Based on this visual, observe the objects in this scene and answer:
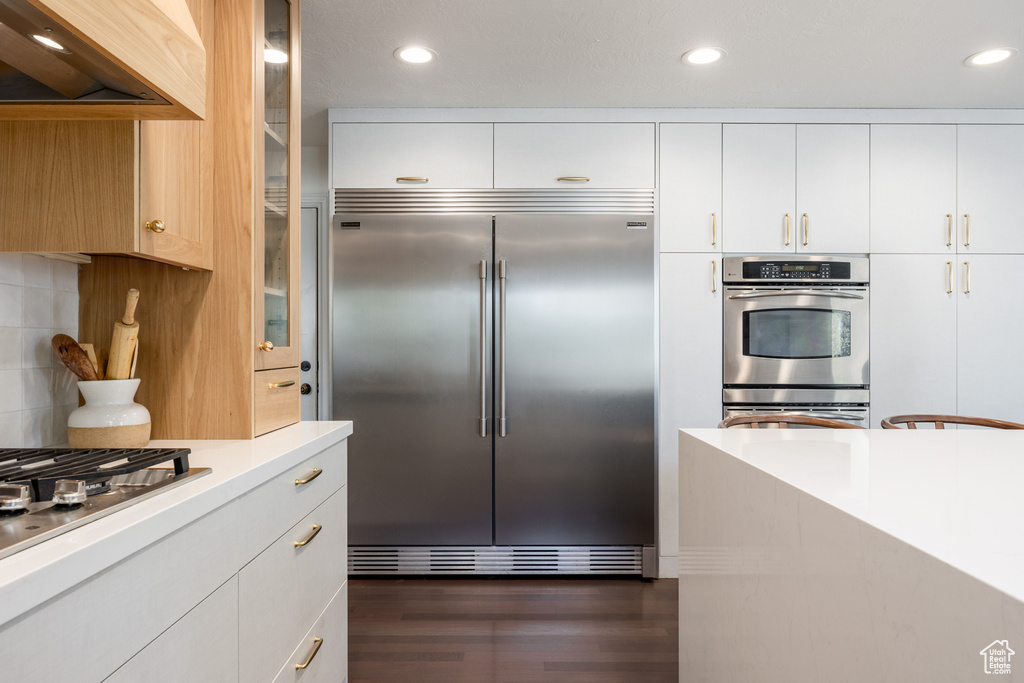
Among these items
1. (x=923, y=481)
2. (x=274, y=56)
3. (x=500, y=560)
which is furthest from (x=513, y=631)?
(x=274, y=56)

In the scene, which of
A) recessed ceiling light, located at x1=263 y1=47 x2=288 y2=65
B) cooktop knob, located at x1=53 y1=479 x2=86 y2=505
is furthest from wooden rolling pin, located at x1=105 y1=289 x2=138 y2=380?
recessed ceiling light, located at x1=263 y1=47 x2=288 y2=65

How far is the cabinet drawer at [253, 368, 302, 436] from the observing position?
5.44 ft

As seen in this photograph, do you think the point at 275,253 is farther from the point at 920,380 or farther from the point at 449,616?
the point at 920,380

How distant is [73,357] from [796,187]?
309 centimetres

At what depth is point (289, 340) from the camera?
1909 millimetres

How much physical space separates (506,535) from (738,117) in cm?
241

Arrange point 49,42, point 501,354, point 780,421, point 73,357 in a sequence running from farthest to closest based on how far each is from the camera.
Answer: point 501,354 < point 780,421 < point 73,357 < point 49,42

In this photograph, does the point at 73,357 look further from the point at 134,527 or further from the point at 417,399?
the point at 417,399

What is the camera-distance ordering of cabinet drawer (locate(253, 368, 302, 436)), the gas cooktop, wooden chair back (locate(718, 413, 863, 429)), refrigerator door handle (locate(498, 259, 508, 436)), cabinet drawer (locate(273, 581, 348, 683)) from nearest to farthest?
1. the gas cooktop
2. cabinet drawer (locate(273, 581, 348, 683))
3. cabinet drawer (locate(253, 368, 302, 436))
4. wooden chair back (locate(718, 413, 863, 429))
5. refrigerator door handle (locate(498, 259, 508, 436))

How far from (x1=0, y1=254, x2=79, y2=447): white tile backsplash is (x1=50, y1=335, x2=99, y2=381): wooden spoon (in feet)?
0.25

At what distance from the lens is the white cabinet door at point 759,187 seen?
10.1ft

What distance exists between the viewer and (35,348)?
1442mm

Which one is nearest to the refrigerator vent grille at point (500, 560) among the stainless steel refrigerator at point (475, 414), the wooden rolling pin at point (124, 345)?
the stainless steel refrigerator at point (475, 414)

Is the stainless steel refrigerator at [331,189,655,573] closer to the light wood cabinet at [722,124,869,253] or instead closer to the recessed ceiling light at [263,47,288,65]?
the light wood cabinet at [722,124,869,253]
